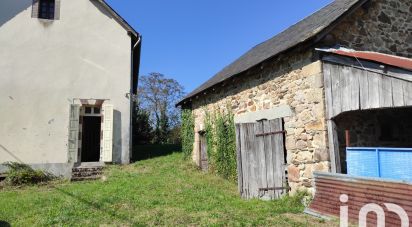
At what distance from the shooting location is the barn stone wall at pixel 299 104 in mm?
7309

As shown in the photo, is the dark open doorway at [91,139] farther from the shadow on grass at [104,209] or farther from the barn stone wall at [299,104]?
the barn stone wall at [299,104]

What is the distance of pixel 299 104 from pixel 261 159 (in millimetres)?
1829

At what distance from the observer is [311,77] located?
759 centimetres

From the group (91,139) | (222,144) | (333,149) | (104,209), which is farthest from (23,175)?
(333,149)

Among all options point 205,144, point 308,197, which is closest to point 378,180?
point 308,197

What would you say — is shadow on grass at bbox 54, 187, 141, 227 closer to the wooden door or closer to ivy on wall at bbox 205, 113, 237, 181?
ivy on wall at bbox 205, 113, 237, 181

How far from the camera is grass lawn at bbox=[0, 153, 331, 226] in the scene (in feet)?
20.6

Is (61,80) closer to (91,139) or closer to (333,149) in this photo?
(91,139)

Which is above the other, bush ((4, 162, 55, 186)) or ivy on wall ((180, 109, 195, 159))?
ivy on wall ((180, 109, 195, 159))

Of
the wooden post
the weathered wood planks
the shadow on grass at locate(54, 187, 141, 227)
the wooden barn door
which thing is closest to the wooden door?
the wooden barn door

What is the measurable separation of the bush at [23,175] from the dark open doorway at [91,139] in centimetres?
399

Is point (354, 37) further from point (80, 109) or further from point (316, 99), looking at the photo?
point (80, 109)

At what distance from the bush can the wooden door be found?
557cm

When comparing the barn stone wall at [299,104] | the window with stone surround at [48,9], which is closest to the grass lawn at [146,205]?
the barn stone wall at [299,104]
